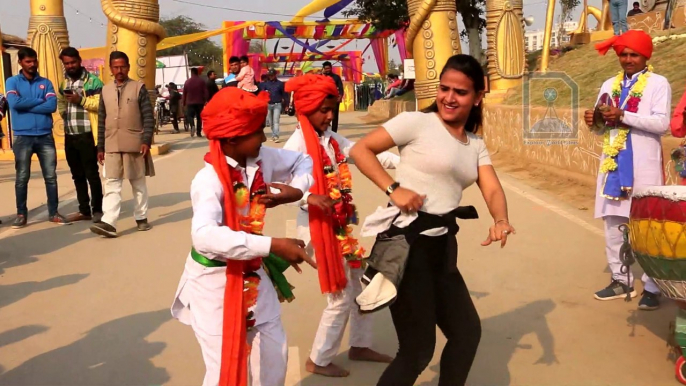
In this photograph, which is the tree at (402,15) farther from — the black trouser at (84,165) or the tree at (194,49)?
the tree at (194,49)

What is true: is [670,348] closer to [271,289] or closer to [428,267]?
[428,267]

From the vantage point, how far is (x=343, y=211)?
401 centimetres

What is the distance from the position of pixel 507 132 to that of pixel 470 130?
34.4ft

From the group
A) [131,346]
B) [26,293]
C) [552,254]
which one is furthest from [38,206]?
[552,254]

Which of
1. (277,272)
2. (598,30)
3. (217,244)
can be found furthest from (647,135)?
(598,30)

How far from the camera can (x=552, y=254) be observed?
637 cm

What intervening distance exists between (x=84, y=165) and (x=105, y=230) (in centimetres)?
106

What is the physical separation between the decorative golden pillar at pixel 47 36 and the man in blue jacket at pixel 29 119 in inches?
300

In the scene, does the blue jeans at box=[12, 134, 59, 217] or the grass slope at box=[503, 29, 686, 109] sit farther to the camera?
the grass slope at box=[503, 29, 686, 109]

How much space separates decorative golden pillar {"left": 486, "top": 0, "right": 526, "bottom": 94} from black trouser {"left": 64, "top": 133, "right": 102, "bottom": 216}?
10.2 m

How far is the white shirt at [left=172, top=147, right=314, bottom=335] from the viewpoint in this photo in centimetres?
261

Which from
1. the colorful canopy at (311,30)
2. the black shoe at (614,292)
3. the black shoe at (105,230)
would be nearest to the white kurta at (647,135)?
the black shoe at (614,292)

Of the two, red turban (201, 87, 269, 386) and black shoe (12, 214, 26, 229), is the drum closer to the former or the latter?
red turban (201, 87, 269, 386)

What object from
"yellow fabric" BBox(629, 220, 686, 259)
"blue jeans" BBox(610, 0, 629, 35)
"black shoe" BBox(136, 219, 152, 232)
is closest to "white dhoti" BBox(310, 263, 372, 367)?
"yellow fabric" BBox(629, 220, 686, 259)
